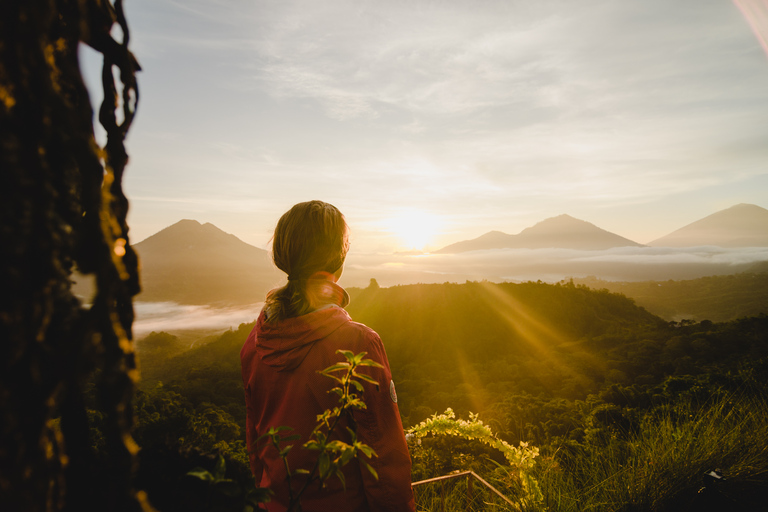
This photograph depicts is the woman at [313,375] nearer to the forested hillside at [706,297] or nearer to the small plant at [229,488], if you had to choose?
the small plant at [229,488]

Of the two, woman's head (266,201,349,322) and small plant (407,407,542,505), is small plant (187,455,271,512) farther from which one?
small plant (407,407,542,505)

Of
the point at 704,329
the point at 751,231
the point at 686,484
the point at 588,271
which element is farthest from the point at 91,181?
the point at 751,231

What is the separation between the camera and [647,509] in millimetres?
2145

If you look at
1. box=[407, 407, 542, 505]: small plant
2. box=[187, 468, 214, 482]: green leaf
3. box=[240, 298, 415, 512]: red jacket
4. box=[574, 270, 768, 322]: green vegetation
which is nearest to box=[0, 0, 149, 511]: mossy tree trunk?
box=[187, 468, 214, 482]: green leaf

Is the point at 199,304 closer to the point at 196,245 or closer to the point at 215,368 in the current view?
the point at 196,245

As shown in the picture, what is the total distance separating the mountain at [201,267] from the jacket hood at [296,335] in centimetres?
7024

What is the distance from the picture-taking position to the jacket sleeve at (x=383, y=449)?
126 centimetres

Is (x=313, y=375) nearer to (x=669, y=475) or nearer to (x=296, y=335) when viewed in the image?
(x=296, y=335)

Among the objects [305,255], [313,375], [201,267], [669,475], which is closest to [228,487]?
[313,375]

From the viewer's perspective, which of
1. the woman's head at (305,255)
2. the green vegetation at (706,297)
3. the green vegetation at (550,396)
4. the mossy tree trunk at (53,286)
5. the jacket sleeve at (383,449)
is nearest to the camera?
the mossy tree trunk at (53,286)

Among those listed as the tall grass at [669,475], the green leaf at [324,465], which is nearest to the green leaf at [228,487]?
the green leaf at [324,465]

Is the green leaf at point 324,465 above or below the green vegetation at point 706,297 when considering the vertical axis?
above

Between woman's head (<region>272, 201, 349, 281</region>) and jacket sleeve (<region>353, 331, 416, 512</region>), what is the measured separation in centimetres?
43

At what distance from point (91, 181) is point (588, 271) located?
153321mm
